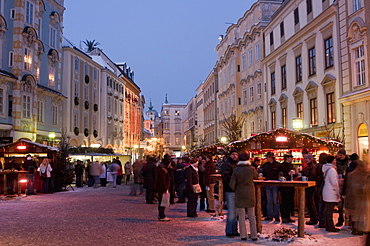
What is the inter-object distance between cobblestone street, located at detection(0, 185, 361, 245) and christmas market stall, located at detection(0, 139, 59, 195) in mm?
4917

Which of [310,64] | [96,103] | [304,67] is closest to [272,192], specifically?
[310,64]

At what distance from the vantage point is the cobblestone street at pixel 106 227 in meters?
9.59

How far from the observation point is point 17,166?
72.5ft

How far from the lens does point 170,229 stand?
1112 cm

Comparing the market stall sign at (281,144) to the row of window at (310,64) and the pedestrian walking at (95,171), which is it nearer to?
the row of window at (310,64)

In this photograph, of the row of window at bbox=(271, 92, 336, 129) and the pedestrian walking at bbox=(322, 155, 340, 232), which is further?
the row of window at bbox=(271, 92, 336, 129)

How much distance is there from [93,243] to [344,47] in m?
17.8

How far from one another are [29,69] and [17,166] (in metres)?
13.3

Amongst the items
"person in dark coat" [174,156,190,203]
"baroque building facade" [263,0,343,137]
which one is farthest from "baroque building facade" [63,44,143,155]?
"person in dark coat" [174,156,190,203]

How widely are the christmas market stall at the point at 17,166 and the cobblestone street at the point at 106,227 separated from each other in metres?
4.92

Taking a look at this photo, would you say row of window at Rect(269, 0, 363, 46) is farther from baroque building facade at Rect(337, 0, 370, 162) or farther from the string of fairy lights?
the string of fairy lights

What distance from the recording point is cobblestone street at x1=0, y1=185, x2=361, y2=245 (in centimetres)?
959

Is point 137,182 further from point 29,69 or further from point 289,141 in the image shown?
point 29,69

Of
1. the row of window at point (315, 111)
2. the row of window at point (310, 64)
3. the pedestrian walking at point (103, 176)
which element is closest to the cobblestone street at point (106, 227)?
the row of window at point (315, 111)
